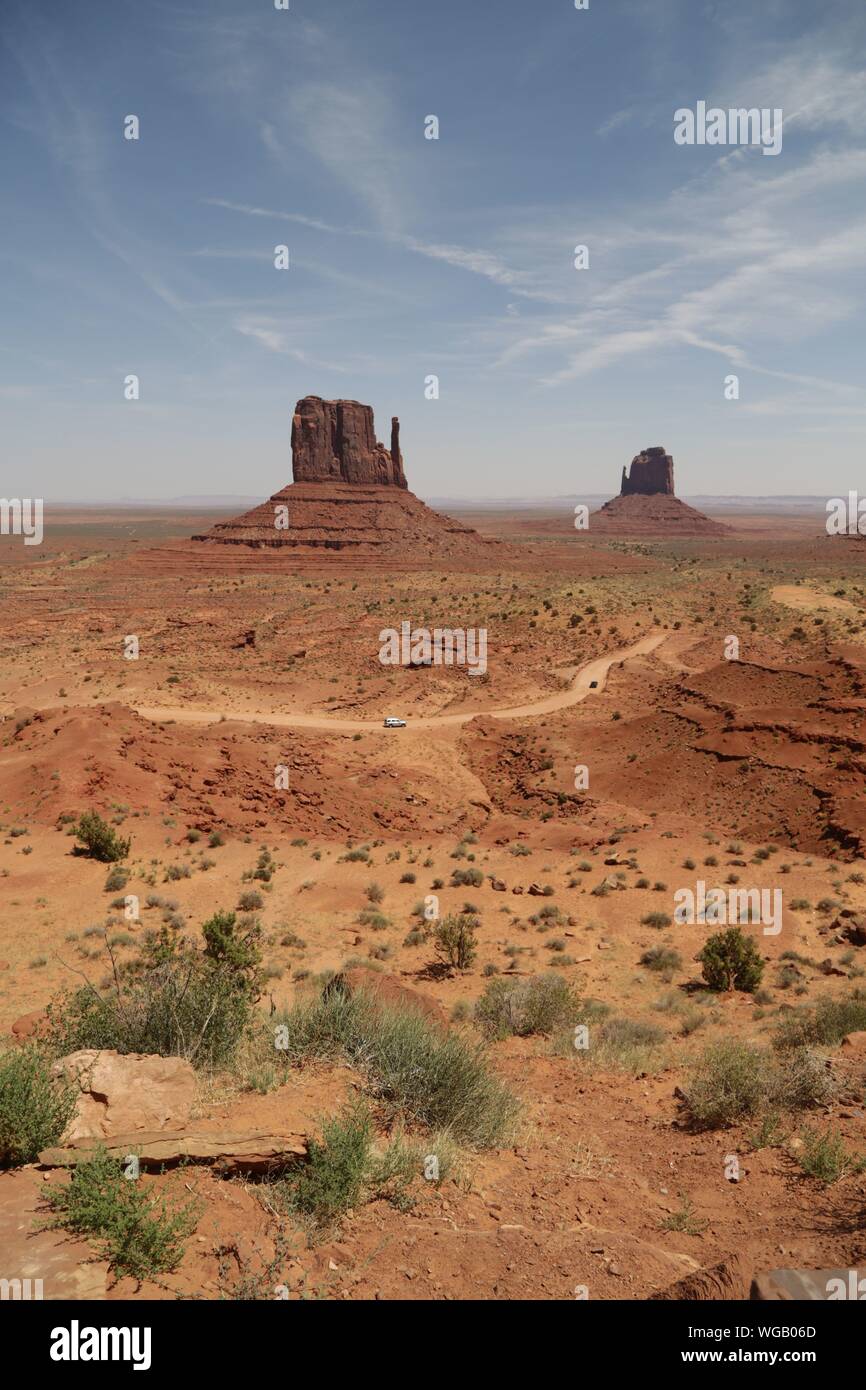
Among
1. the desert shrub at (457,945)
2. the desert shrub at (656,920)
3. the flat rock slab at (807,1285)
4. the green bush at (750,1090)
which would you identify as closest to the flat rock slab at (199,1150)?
the flat rock slab at (807,1285)

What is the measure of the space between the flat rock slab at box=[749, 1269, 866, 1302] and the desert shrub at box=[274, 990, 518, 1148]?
3460 mm

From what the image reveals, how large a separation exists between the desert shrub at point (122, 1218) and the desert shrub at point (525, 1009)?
713cm

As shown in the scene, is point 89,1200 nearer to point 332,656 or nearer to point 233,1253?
point 233,1253

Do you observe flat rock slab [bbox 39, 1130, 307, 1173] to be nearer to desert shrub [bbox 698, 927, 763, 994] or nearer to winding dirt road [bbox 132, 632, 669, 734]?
desert shrub [bbox 698, 927, 763, 994]

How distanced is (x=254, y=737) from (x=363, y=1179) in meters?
24.6

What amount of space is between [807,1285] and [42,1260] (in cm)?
478

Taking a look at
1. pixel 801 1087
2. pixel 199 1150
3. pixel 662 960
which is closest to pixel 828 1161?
pixel 801 1087

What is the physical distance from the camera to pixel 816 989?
1333 centimetres

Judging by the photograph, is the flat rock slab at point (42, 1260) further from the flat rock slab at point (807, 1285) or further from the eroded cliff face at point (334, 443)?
the eroded cliff face at point (334, 443)

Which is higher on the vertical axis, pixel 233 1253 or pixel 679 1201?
pixel 233 1253

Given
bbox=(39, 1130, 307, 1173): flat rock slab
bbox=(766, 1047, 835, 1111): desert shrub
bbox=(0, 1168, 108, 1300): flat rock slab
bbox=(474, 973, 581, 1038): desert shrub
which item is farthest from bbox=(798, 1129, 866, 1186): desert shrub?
bbox=(0, 1168, 108, 1300): flat rock slab

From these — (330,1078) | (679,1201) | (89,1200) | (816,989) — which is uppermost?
(89,1200)
